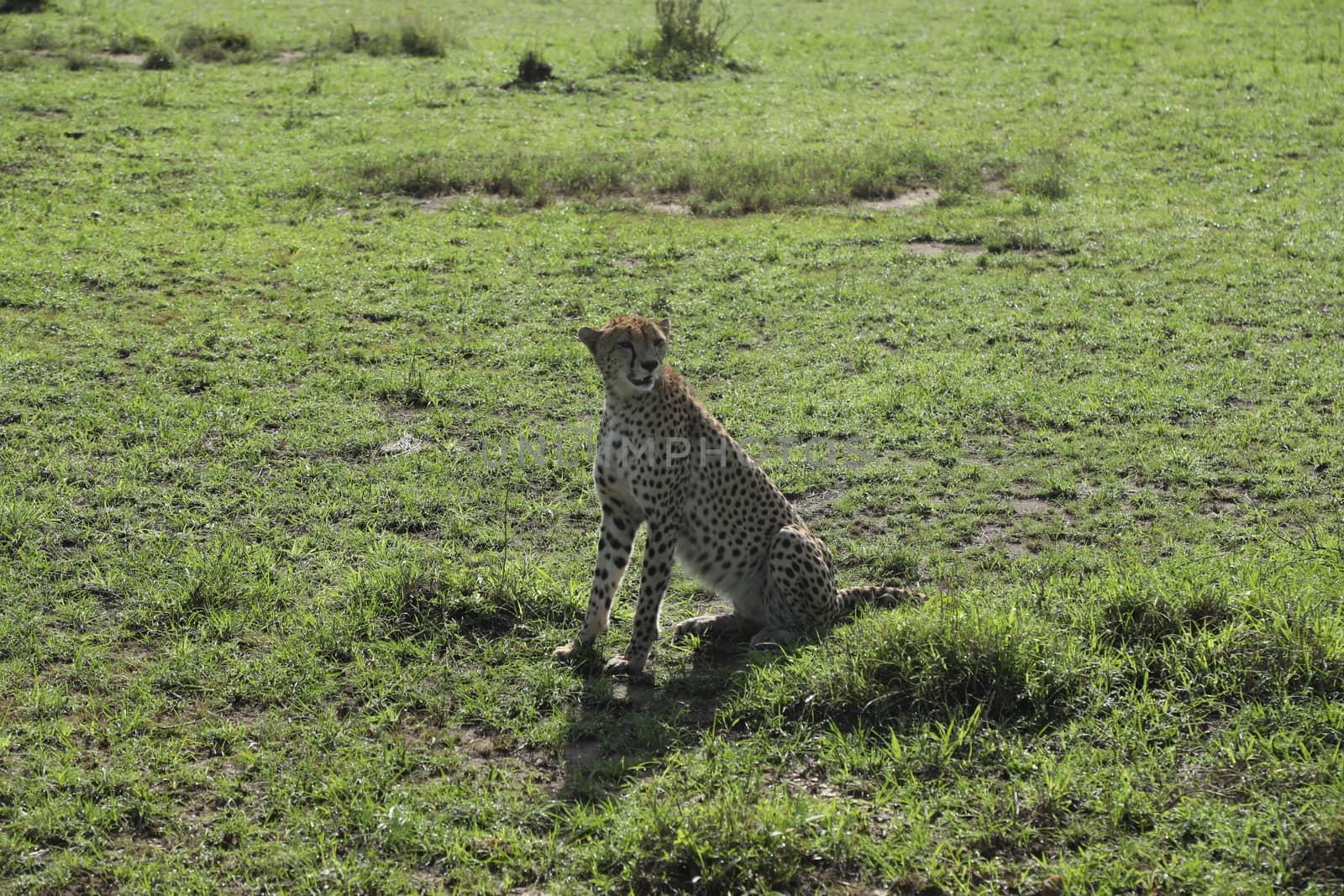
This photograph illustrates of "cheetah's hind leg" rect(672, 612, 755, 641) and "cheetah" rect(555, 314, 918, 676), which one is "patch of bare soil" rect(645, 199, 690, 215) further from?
"cheetah's hind leg" rect(672, 612, 755, 641)

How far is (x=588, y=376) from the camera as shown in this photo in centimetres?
915

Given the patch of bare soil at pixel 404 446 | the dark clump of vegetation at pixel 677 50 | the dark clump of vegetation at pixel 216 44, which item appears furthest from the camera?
the dark clump of vegetation at pixel 216 44

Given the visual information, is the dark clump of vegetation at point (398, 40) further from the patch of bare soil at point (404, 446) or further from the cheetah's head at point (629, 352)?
the cheetah's head at point (629, 352)

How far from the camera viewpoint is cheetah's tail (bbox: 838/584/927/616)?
19.6 feet

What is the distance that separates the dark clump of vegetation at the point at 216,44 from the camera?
58.9 ft

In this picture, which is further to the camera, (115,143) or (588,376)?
(115,143)

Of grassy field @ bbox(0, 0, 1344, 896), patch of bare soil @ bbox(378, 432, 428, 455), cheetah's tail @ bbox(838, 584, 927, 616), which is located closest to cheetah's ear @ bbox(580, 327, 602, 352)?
grassy field @ bbox(0, 0, 1344, 896)

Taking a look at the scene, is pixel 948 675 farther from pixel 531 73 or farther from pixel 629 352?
pixel 531 73

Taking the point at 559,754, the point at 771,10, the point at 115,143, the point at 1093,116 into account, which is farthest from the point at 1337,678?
the point at 771,10

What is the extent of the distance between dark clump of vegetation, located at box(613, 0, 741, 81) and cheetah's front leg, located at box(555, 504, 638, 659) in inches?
→ 504

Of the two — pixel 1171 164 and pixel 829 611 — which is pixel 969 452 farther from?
pixel 1171 164

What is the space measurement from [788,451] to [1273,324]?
13.5ft

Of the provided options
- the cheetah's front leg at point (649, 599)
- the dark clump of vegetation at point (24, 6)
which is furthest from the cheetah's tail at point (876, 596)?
the dark clump of vegetation at point (24, 6)

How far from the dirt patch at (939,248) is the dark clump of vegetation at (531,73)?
283 inches
